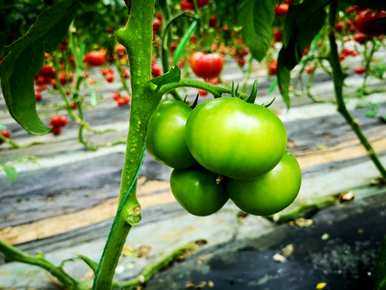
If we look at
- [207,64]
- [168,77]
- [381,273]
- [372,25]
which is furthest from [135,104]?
[207,64]

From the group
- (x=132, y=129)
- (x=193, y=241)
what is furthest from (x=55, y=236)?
(x=132, y=129)

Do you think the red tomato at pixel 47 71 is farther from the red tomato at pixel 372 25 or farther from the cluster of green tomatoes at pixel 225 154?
the cluster of green tomatoes at pixel 225 154

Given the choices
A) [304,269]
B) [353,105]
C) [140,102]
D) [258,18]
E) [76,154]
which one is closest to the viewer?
[140,102]

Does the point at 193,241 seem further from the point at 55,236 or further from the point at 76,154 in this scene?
the point at 76,154

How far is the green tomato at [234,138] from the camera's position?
0.50m

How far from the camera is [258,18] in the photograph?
918 mm

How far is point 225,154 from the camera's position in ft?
1.63

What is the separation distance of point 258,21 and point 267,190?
0.49 metres

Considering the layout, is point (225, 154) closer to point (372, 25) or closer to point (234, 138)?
point (234, 138)

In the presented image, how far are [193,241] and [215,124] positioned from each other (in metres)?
0.92

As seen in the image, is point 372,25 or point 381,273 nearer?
point 381,273

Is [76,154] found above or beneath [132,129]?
beneath

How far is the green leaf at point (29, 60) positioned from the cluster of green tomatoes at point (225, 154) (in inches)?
6.5

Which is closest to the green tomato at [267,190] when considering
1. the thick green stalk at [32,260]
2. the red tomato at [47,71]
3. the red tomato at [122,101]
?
the thick green stalk at [32,260]
